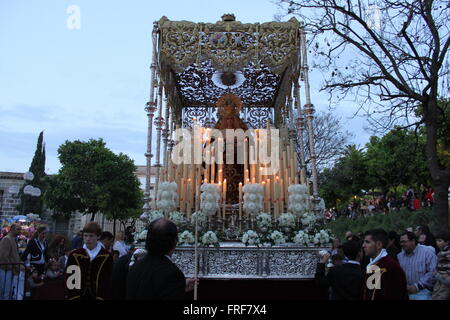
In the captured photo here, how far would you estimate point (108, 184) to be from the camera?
1083 inches

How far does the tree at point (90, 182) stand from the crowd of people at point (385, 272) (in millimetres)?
24261

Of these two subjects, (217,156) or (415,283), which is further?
(217,156)

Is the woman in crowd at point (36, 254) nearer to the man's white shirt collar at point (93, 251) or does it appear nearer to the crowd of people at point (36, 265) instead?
the crowd of people at point (36, 265)

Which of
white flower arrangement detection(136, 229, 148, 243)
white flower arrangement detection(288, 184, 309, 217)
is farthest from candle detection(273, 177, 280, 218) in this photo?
white flower arrangement detection(136, 229, 148, 243)

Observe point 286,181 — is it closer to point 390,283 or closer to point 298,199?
point 298,199

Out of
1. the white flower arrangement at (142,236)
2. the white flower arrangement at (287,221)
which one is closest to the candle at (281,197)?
the white flower arrangement at (287,221)

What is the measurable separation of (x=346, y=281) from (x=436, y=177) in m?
6.42

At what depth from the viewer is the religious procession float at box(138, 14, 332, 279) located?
215 inches

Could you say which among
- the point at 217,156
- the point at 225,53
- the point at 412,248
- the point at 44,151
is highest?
the point at 44,151

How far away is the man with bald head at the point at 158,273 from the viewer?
218 cm

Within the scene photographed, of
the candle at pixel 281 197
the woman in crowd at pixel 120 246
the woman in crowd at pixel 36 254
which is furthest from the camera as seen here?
the woman in crowd at pixel 36 254

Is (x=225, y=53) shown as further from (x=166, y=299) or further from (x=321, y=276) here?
(x=166, y=299)

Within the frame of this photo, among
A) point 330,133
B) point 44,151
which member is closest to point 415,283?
point 330,133
